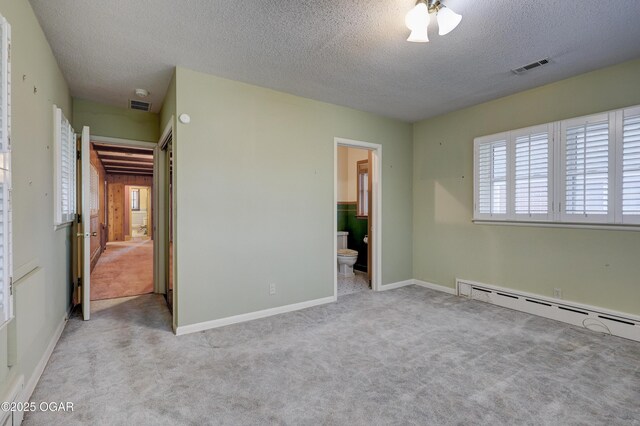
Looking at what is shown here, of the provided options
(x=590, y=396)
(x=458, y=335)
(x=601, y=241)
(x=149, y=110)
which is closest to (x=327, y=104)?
(x=149, y=110)

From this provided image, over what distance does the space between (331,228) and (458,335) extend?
1844 millimetres

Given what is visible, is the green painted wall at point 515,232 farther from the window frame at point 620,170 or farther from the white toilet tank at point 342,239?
the white toilet tank at point 342,239

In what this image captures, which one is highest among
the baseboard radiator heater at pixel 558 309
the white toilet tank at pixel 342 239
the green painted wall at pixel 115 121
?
the green painted wall at pixel 115 121

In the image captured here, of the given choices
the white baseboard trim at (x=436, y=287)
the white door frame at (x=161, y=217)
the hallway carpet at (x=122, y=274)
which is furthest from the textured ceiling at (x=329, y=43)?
the hallway carpet at (x=122, y=274)

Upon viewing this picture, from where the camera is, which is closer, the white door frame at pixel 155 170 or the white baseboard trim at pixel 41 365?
the white baseboard trim at pixel 41 365

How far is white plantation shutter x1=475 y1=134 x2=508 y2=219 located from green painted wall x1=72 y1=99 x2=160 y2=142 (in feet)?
14.1

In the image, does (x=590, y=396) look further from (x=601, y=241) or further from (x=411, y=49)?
(x=411, y=49)

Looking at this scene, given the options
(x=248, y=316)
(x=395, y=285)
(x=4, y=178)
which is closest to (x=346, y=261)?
(x=395, y=285)

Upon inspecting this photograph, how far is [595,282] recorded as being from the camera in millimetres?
3082

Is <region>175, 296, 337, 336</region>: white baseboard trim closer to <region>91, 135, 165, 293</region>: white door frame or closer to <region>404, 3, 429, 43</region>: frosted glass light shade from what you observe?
<region>91, 135, 165, 293</region>: white door frame

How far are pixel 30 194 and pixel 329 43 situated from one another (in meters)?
2.41

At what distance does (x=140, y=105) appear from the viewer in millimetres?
3918

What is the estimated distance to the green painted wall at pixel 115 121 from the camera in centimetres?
381

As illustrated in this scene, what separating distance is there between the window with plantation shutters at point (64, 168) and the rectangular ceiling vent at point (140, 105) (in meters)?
0.79
